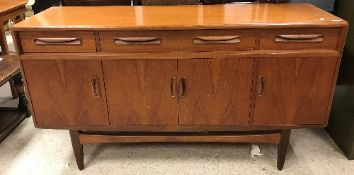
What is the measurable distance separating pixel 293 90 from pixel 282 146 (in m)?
0.34

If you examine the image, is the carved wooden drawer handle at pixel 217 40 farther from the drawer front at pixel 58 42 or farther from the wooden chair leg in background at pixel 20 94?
the wooden chair leg in background at pixel 20 94

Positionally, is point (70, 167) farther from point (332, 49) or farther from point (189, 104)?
point (332, 49)

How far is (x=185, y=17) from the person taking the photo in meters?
1.41

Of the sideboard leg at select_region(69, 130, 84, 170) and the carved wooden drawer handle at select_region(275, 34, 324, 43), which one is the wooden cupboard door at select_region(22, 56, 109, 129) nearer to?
the sideboard leg at select_region(69, 130, 84, 170)

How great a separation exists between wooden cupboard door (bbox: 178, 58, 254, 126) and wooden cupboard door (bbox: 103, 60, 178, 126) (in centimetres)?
6

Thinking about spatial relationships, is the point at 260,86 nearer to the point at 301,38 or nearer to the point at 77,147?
the point at 301,38

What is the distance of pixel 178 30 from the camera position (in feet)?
4.25

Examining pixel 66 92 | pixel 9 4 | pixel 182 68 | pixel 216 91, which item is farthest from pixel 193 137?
pixel 9 4

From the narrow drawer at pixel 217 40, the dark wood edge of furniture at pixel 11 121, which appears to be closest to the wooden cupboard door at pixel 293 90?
the narrow drawer at pixel 217 40

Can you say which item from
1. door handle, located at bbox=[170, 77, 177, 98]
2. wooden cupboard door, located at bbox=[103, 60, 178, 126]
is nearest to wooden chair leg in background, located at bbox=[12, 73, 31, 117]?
wooden cupboard door, located at bbox=[103, 60, 178, 126]

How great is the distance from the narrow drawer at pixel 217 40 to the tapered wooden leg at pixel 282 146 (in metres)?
0.51

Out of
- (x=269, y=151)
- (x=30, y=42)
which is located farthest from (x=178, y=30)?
(x=269, y=151)

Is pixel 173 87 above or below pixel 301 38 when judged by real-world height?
below

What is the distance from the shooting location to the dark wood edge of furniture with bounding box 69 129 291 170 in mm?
1566
